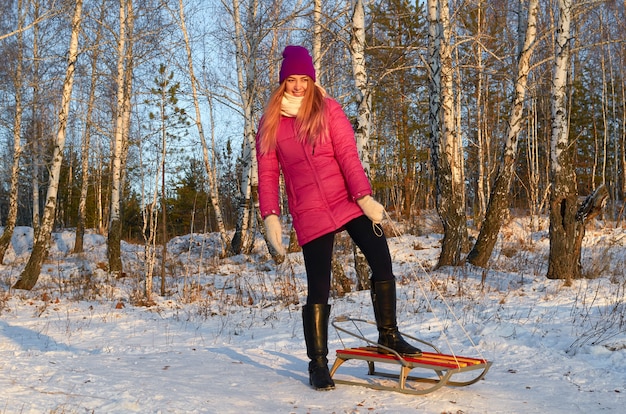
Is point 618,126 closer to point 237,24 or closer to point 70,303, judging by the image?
point 237,24

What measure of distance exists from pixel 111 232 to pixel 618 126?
28792 mm

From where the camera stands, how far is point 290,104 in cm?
360

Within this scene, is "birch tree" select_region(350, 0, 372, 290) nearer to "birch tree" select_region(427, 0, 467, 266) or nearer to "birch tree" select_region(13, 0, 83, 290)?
"birch tree" select_region(427, 0, 467, 266)

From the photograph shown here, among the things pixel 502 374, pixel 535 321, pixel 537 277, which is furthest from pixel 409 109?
pixel 502 374

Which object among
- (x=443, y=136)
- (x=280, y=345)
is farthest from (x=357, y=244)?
(x=443, y=136)

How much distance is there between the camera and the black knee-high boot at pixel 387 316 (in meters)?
3.53

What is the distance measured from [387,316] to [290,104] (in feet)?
4.74

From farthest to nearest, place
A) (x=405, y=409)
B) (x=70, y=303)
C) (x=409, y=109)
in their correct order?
(x=409, y=109) → (x=70, y=303) → (x=405, y=409)

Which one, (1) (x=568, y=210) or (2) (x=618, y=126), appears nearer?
(1) (x=568, y=210)

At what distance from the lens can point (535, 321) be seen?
5605mm

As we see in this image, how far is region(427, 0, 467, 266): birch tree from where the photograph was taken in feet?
33.1

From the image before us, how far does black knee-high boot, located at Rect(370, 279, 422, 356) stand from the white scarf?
118 centimetres

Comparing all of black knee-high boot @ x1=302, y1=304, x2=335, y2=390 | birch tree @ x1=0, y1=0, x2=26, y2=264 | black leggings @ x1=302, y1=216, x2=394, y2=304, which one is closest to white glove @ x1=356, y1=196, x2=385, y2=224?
black leggings @ x1=302, y1=216, x2=394, y2=304

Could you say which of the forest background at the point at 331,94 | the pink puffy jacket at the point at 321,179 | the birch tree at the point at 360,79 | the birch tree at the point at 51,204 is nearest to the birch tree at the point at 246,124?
the forest background at the point at 331,94
